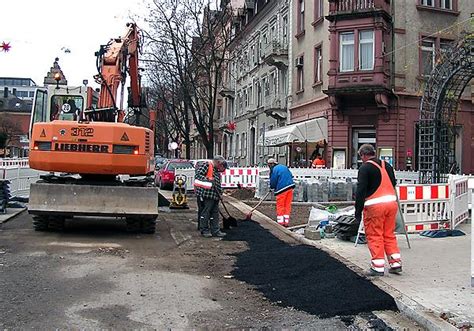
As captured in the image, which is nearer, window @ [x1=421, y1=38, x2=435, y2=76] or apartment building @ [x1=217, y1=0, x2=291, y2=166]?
window @ [x1=421, y1=38, x2=435, y2=76]

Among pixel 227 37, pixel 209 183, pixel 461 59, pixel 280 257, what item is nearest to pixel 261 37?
pixel 227 37

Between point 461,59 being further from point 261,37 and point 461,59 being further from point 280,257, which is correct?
point 261,37

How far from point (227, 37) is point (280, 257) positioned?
29105mm

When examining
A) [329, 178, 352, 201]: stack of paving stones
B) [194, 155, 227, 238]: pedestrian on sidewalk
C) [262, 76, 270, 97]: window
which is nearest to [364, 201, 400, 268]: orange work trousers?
[194, 155, 227, 238]: pedestrian on sidewalk

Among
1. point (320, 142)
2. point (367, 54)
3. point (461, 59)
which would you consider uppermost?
point (367, 54)

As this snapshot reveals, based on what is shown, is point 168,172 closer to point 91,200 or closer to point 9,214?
point 9,214

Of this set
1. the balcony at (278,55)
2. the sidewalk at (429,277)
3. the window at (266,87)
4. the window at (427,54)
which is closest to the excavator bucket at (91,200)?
the sidewalk at (429,277)

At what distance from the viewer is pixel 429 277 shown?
7.84 m

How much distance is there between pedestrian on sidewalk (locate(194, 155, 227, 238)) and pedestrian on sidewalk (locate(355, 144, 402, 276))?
15.1 feet

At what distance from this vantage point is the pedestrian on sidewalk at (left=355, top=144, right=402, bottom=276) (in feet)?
25.8

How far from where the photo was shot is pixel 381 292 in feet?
22.5

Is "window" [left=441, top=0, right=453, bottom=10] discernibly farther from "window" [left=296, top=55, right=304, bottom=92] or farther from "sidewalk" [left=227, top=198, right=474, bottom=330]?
"sidewalk" [left=227, top=198, right=474, bottom=330]

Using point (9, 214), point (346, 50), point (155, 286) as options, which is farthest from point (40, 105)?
point (346, 50)

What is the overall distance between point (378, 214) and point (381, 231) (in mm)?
234
